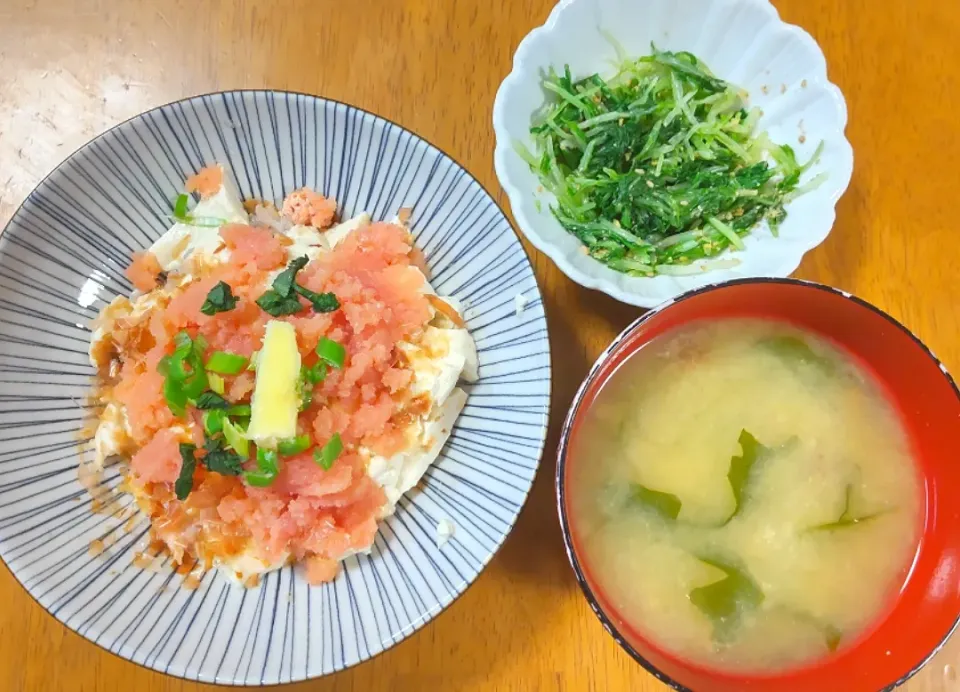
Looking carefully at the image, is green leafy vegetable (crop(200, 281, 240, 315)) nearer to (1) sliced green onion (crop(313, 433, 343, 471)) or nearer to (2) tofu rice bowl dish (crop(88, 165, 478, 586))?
(2) tofu rice bowl dish (crop(88, 165, 478, 586))

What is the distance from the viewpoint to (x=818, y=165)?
1579mm

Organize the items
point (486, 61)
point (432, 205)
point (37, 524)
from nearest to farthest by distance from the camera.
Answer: point (37, 524) → point (432, 205) → point (486, 61)

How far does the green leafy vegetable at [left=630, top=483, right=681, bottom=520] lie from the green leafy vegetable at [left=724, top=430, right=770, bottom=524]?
0.09m

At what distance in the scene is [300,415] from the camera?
1.39 metres

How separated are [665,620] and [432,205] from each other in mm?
884

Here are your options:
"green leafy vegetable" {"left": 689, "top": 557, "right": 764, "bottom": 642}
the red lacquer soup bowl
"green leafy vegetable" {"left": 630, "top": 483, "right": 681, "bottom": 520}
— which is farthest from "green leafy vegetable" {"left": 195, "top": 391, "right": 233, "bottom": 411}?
"green leafy vegetable" {"left": 689, "top": 557, "right": 764, "bottom": 642}

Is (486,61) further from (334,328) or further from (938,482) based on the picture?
(938,482)

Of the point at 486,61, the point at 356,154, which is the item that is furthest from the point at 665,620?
the point at 486,61

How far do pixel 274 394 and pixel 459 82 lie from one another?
2.78 ft

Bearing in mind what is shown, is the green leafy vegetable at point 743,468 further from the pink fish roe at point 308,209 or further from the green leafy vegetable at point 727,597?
the pink fish roe at point 308,209

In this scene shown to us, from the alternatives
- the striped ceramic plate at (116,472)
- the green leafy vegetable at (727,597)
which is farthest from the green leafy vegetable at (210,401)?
the green leafy vegetable at (727,597)

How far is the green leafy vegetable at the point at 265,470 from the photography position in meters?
1.34

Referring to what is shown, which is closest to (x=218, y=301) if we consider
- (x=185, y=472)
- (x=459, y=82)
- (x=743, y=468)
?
(x=185, y=472)

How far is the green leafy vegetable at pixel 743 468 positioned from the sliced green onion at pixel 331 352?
70 centimetres
